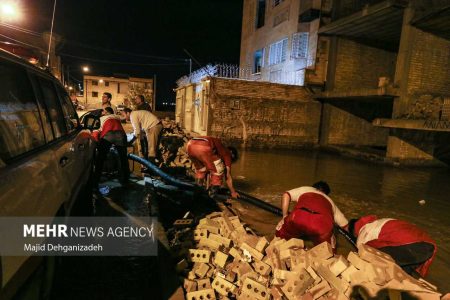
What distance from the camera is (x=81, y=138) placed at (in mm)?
4023

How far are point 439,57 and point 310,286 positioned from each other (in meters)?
15.2

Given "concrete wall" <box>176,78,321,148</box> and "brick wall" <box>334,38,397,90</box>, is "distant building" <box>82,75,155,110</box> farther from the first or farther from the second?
"brick wall" <box>334,38,397,90</box>

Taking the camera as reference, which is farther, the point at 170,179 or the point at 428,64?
the point at 428,64

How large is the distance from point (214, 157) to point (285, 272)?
329 cm

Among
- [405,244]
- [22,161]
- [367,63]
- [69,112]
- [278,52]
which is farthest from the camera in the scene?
[278,52]

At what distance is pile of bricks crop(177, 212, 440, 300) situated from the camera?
9.36 ft

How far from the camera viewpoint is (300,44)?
1923cm

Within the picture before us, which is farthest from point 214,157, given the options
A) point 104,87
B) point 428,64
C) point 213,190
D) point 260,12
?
point 104,87

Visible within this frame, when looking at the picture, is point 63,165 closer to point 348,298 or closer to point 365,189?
point 348,298

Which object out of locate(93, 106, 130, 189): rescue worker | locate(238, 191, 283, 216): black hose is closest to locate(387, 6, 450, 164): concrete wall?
locate(238, 191, 283, 216): black hose

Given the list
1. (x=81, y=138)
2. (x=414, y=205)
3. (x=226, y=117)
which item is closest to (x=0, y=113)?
(x=81, y=138)

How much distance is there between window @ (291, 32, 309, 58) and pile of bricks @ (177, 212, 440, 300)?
1719cm

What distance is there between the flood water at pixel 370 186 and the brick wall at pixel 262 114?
7.73 feet

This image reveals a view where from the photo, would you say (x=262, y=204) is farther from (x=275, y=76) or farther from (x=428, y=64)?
(x=275, y=76)
